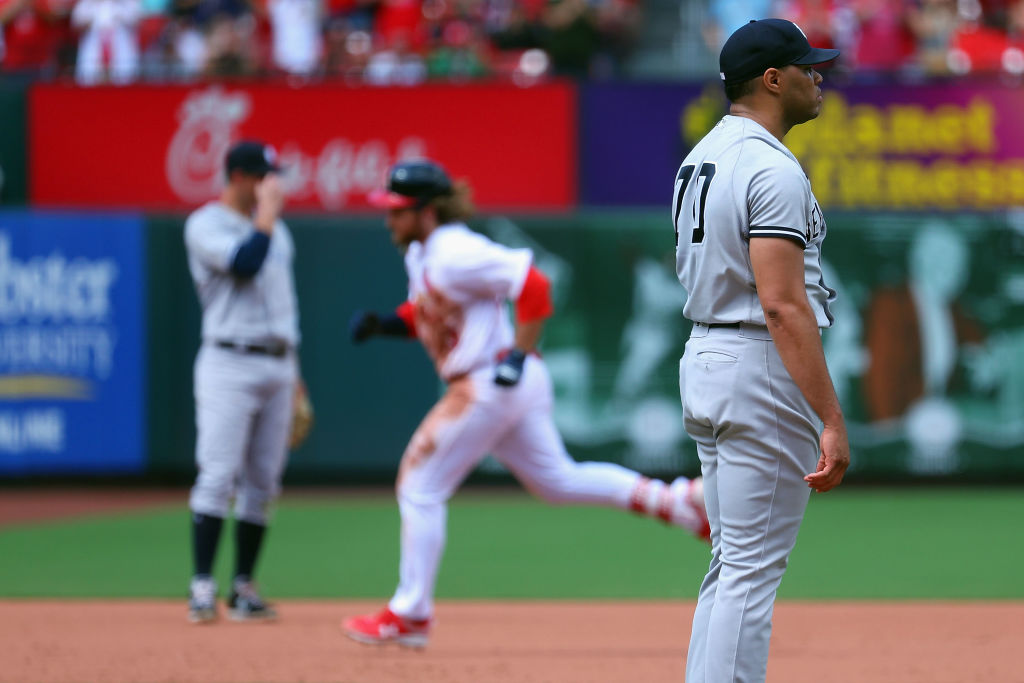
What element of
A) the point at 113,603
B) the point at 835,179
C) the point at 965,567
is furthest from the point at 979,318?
the point at 113,603

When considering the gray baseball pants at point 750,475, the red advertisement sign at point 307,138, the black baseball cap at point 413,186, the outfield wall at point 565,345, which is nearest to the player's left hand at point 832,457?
the gray baseball pants at point 750,475

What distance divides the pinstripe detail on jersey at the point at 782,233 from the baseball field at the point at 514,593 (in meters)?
2.28

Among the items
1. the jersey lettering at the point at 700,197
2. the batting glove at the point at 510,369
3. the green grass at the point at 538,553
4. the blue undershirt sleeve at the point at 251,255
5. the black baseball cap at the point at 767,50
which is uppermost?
the black baseball cap at the point at 767,50

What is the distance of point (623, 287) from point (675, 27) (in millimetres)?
4580

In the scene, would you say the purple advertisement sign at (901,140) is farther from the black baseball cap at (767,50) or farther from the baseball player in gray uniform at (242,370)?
the black baseball cap at (767,50)

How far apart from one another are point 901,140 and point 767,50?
1056cm

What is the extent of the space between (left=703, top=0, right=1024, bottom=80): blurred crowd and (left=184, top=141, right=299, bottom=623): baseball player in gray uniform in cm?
836

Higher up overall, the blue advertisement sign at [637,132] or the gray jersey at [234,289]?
the blue advertisement sign at [637,132]

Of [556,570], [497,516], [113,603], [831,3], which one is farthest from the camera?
[831,3]

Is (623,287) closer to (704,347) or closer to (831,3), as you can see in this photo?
(831,3)

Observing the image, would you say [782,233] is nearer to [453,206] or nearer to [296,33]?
[453,206]

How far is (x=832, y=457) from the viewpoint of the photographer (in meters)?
3.70

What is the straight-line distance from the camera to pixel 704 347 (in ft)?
12.8

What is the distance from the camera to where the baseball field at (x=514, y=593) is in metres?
5.75
